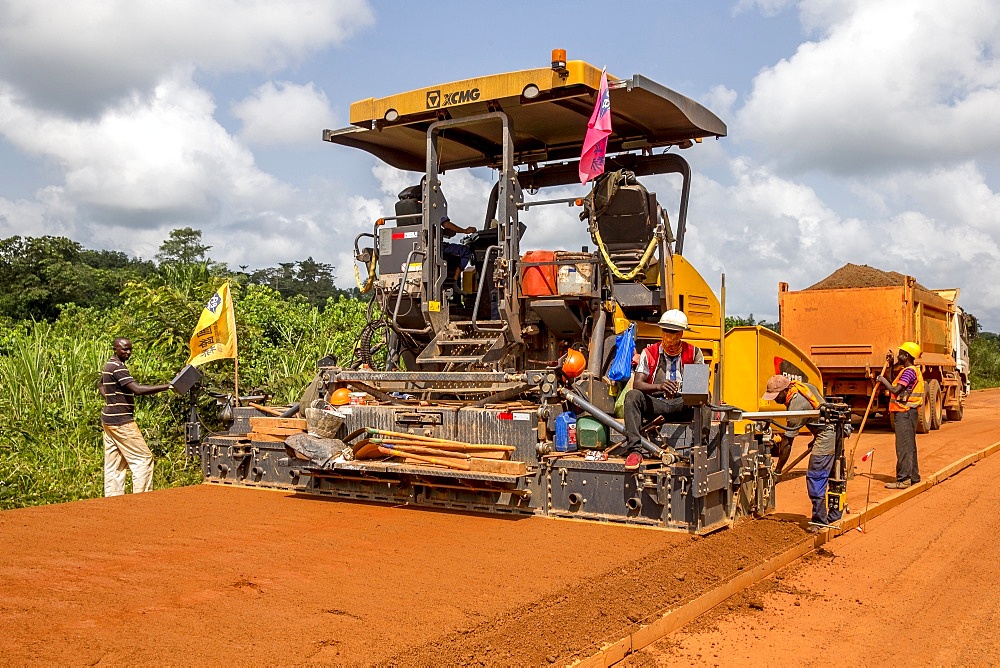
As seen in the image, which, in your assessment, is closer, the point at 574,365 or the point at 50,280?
the point at 574,365

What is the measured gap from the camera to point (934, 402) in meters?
18.3

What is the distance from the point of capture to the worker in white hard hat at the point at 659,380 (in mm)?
7305

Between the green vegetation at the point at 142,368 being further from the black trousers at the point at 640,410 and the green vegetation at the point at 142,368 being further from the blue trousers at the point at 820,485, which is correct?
the blue trousers at the point at 820,485

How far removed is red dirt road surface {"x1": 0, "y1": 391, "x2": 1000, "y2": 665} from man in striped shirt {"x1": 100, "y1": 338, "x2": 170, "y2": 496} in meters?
1.23

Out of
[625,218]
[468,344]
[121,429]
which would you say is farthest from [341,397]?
[625,218]

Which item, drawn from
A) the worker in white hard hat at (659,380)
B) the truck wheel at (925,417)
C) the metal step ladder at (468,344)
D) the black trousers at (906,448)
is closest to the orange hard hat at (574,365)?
the worker in white hard hat at (659,380)

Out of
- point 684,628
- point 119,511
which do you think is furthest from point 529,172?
Result: point 684,628

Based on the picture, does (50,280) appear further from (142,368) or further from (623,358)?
(623,358)

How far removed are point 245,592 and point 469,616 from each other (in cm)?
129

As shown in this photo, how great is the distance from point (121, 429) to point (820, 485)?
6.59 meters

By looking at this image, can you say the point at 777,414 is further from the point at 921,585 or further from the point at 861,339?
the point at 861,339

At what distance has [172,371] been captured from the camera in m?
12.6

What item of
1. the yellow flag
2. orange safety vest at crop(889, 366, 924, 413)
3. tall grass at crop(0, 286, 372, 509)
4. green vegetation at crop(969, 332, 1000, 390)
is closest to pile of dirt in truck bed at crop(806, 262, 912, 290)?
orange safety vest at crop(889, 366, 924, 413)

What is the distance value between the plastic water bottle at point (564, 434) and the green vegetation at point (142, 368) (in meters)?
5.03
